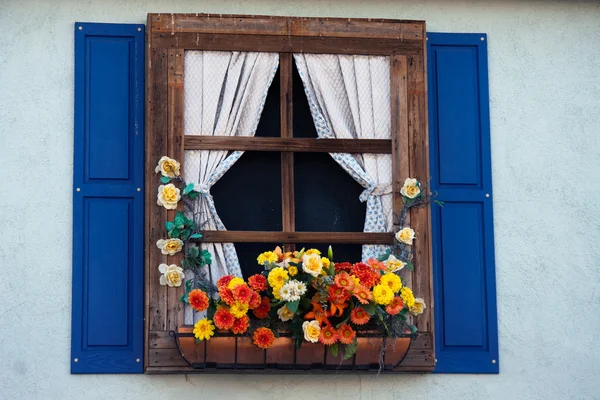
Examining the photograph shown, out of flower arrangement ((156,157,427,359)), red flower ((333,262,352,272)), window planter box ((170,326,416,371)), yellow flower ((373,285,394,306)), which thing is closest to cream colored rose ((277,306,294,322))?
flower arrangement ((156,157,427,359))

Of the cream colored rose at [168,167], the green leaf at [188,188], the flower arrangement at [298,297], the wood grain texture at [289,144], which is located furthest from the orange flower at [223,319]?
the wood grain texture at [289,144]

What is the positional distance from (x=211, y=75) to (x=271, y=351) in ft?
5.24

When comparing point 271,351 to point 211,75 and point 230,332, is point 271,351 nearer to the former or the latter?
point 230,332

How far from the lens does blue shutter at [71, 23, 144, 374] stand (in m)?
6.50

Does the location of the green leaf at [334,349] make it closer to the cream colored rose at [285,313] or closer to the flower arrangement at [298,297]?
the flower arrangement at [298,297]

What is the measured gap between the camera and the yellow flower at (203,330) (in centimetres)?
623

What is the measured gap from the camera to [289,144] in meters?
6.69

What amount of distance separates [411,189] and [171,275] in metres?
1.39

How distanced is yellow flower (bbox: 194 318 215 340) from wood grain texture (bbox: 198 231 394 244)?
52cm

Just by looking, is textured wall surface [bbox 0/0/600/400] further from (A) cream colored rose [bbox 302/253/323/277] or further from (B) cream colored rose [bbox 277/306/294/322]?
(A) cream colored rose [bbox 302/253/323/277]

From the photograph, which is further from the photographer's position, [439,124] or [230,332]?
[439,124]

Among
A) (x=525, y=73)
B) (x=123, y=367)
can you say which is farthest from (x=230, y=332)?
(x=525, y=73)

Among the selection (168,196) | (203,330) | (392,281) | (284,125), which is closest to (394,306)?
(392,281)

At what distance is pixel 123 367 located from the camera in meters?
6.48
